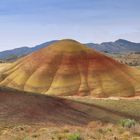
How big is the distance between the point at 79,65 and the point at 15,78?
17.7m

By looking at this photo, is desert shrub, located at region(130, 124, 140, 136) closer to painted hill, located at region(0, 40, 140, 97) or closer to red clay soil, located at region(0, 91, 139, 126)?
red clay soil, located at region(0, 91, 139, 126)

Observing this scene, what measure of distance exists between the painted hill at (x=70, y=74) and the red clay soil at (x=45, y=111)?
47.4 meters

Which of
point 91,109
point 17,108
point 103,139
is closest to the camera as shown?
point 103,139

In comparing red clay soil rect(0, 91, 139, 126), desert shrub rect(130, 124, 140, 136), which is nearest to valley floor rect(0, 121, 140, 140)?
desert shrub rect(130, 124, 140, 136)

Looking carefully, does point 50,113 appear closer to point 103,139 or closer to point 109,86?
point 103,139

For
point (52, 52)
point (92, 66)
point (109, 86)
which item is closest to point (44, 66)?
point (52, 52)

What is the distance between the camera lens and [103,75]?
101 m

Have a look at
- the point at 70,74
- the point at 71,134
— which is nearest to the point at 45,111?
the point at 71,134

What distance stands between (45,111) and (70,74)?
214 ft

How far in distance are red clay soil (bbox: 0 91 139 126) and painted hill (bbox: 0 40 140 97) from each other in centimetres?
4739

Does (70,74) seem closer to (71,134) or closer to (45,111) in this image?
(45,111)

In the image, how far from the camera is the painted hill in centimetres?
9638

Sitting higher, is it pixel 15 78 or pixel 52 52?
pixel 52 52

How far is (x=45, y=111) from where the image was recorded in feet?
125
